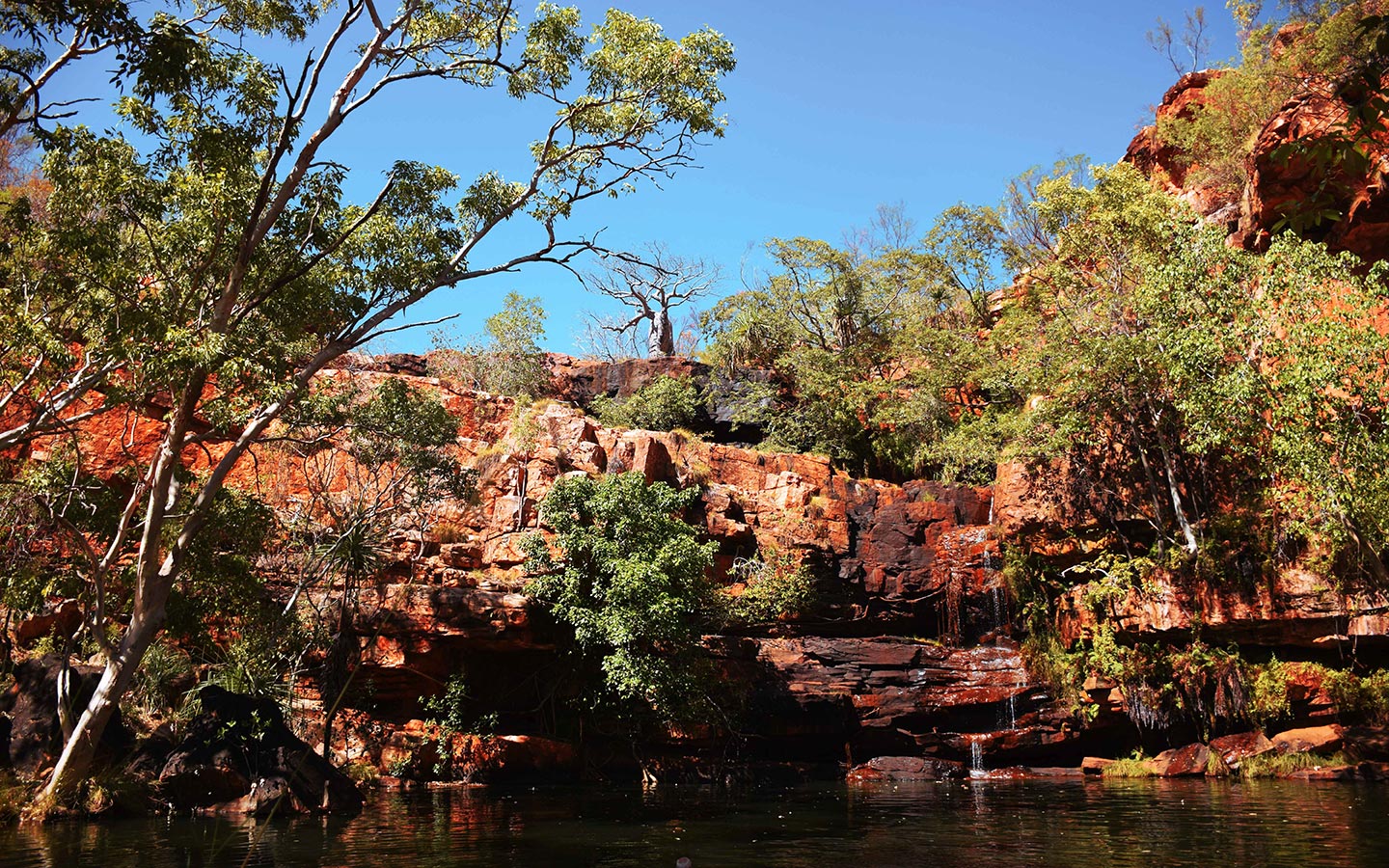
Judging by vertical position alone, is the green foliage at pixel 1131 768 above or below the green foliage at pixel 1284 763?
below

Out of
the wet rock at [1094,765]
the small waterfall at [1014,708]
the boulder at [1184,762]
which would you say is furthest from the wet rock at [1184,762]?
the small waterfall at [1014,708]

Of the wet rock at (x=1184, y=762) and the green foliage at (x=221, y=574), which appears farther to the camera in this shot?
the wet rock at (x=1184, y=762)

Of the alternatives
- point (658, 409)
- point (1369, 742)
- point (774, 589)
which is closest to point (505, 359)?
point (658, 409)

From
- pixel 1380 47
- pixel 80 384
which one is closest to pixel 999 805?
pixel 1380 47

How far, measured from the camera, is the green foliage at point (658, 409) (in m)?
37.3

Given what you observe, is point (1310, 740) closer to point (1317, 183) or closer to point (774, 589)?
point (774, 589)

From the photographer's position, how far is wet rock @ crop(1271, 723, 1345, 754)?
19.0 m

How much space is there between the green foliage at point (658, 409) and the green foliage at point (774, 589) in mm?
12345

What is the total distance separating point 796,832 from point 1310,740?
1359cm

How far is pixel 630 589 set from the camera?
798 inches

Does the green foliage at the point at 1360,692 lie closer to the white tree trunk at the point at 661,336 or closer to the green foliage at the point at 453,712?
the green foliage at the point at 453,712

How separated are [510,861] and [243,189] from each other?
1197 cm

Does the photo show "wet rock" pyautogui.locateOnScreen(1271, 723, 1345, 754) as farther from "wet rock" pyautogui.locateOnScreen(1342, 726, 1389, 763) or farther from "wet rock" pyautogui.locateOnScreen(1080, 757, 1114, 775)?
"wet rock" pyautogui.locateOnScreen(1080, 757, 1114, 775)

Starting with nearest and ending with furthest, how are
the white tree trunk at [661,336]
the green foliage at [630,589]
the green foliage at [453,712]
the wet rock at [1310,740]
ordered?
1. the wet rock at [1310,740]
2. the green foliage at [630,589]
3. the green foliage at [453,712]
4. the white tree trunk at [661,336]
